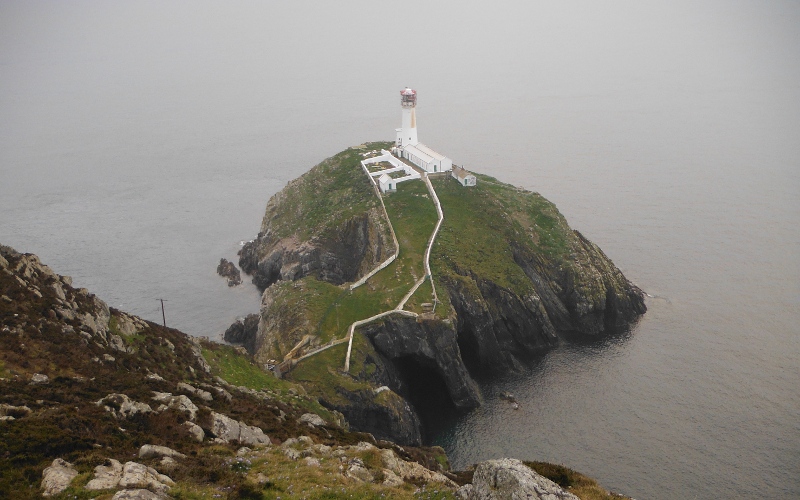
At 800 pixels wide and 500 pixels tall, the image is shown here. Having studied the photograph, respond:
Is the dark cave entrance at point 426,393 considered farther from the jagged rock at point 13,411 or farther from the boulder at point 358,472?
the jagged rock at point 13,411

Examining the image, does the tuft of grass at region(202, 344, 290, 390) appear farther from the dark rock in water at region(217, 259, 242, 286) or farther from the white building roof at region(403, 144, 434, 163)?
the white building roof at region(403, 144, 434, 163)

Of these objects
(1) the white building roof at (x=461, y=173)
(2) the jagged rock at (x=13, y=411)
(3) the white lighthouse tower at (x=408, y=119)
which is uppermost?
(3) the white lighthouse tower at (x=408, y=119)

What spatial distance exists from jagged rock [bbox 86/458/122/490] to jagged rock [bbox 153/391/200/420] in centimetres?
910

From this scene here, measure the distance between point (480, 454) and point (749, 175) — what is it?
388 ft

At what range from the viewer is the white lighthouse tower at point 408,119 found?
123438 millimetres

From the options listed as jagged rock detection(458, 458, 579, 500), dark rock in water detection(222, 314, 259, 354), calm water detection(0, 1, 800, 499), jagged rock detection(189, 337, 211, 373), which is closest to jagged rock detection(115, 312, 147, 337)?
jagged rock detection(189, 337, 211, 373)

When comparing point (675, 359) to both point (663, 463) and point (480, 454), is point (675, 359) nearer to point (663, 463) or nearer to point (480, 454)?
point (663, 463)

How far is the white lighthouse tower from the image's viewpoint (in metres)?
123

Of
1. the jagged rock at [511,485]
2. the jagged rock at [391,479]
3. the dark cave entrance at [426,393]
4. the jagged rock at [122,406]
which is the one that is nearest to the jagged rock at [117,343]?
the jagged rock at [122,406]

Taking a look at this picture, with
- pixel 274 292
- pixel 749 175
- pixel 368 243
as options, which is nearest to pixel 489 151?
pixel 749 175

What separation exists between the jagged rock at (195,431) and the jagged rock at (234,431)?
47.8 inches

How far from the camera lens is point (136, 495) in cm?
2720

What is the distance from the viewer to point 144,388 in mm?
41844

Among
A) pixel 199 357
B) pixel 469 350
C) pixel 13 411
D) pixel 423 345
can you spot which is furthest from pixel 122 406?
pixel 469 350
